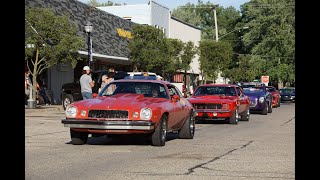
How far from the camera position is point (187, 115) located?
14.2 metres

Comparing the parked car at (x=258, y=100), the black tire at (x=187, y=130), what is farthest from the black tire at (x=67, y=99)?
the black tire at (x=187, y=130)

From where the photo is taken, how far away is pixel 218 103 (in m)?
19.5

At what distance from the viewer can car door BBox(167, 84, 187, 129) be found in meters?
13.1

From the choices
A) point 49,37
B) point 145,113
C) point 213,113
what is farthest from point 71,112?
point 49,37

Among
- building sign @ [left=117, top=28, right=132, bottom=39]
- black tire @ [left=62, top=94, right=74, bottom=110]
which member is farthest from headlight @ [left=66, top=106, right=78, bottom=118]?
building sign @ [left=117, top=28, right=132, bottom=39]

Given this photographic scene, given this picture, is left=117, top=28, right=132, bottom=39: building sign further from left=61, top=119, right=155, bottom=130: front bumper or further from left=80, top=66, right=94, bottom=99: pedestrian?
left=61, top=119, right=155, bottom=130: front bumper

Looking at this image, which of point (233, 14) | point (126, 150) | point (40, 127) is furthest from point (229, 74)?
point (126, 150)

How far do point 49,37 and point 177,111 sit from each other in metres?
14.2

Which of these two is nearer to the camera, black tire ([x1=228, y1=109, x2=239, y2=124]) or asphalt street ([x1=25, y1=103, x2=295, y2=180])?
asphalt street ([x1=25, y1=103, x2=295, y2=180])

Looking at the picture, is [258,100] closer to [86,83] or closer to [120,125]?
[86,83]

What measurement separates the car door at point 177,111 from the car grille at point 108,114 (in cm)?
143

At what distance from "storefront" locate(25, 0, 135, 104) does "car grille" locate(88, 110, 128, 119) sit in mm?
18227
